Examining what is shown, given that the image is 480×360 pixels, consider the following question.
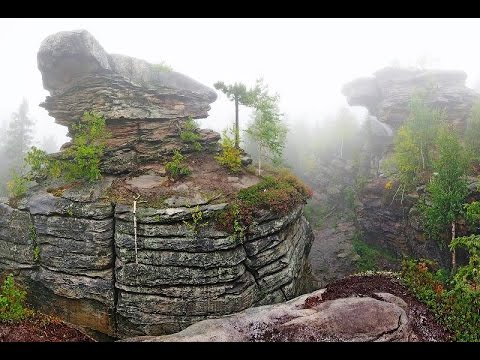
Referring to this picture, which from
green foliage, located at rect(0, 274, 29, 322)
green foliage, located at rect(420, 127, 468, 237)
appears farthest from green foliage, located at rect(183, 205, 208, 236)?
green foliage, located at rect(420, 127, 468, 237)

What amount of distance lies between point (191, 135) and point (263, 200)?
8603 mm

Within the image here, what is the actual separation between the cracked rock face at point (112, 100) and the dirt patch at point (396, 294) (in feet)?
46.8

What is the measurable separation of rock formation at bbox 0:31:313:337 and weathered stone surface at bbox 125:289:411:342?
4.31 meters

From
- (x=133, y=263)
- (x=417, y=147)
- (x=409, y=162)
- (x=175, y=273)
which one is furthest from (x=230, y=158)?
(x=417, y=147)

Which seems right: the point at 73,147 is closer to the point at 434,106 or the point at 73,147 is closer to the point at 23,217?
the point at 23,217

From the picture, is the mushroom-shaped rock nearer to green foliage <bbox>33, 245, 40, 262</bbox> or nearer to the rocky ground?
green foliage <bbox>33, 245, 40, 262</bbox>

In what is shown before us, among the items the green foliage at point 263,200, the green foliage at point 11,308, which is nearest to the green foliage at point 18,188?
the green foliage at point 11,308

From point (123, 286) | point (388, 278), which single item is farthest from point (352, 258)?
point (123, 286)

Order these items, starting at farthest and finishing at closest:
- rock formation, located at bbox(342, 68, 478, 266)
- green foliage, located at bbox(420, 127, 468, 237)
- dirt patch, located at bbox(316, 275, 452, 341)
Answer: rock formation, located at bbox(342, 68, 478, 266) < green foliage, located at bbox(420, 127, 468, 237) < dirt patch, located at bbox(316, 275, 452, 341)

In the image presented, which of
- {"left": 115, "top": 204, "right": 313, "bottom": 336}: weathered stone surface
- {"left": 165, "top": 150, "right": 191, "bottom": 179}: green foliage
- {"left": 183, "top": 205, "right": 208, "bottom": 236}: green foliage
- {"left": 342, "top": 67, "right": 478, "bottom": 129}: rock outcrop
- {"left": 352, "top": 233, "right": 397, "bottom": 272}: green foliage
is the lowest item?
{"left": 352, "top": 233, "right": 397, "bottom": 272}: green foliage

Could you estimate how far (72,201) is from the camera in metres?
18.1

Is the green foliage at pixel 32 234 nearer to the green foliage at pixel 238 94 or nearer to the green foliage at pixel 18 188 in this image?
the green foliage at pixel 18 188

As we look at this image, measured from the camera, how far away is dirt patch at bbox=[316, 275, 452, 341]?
11.4m

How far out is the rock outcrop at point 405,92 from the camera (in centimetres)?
4100
